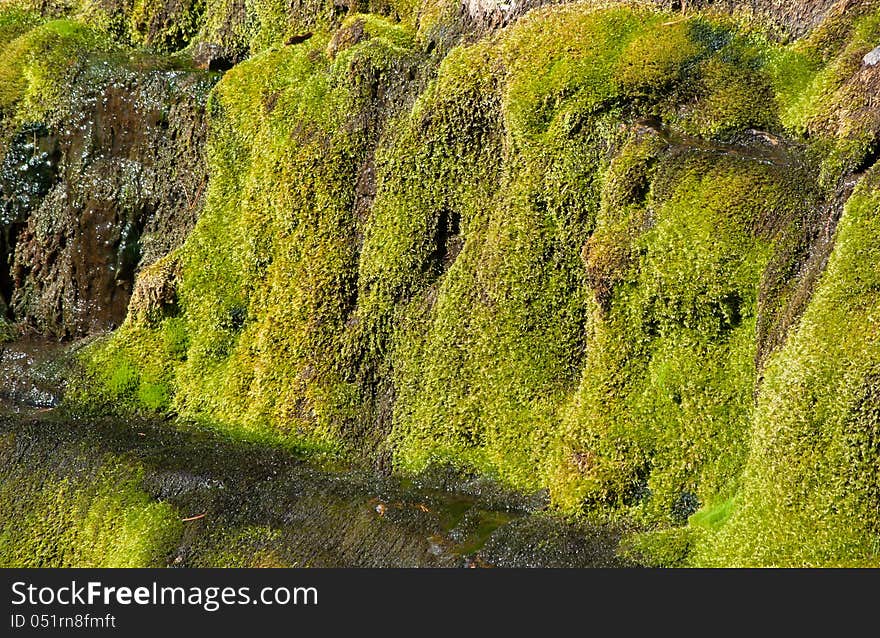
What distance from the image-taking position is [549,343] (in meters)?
6.54

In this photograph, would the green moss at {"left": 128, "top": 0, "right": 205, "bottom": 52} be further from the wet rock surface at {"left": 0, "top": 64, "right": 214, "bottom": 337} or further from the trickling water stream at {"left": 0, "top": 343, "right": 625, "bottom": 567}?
the trickling water stream at {"left": 0, "top": 343, "right": 625, "bottom": 567}

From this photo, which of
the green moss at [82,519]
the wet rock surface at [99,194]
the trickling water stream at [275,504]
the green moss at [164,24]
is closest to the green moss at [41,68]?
the wet rock surface at [99,194]

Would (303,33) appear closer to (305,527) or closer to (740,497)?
(305,527)

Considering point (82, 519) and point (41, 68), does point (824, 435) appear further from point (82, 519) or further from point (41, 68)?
point (41, 68)

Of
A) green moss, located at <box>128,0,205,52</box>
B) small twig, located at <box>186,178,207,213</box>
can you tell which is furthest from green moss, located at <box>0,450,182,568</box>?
green moss, located at <box>128,0,205,52</box>

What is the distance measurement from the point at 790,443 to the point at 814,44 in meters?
2.89

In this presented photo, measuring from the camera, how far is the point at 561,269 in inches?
259

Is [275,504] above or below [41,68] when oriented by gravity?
below

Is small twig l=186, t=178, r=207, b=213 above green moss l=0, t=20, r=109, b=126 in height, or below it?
below

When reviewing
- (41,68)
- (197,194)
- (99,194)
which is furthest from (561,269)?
(41,68)

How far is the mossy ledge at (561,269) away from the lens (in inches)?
206

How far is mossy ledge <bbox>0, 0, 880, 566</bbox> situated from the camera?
5223mm

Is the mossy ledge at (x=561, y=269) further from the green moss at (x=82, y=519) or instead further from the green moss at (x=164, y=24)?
the green moss at (x=164, y=24)

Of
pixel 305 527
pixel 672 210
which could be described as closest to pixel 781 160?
pixel 672 210
